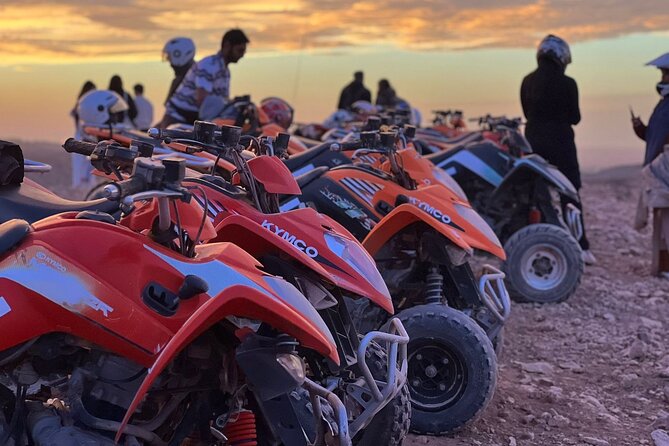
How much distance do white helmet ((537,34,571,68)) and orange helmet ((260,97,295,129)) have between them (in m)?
2.50

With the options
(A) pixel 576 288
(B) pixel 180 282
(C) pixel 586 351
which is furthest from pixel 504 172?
Result: (B) pixel 180 282

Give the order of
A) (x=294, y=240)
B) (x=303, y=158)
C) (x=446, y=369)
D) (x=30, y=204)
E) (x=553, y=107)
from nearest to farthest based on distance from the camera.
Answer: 1. (x=30, y=204)
2. (x=294, y=240)
3. (x=446, y=369)
4. (x=303, y=158)
5. (x=553, y=107)

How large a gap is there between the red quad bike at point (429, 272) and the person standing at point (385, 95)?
12.9 metres

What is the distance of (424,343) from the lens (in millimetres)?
4715

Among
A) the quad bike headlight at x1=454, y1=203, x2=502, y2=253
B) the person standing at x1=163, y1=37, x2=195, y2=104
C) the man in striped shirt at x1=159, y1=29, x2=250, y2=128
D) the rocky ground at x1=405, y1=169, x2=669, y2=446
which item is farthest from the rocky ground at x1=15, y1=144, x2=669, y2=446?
the person standing at x1=163, y1=37, x2=195, y2=104

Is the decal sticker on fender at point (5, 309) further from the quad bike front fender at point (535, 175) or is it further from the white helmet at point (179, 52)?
the white helmet at point (179, 52)

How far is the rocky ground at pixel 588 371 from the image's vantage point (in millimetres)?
5043

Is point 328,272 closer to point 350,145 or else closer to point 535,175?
point 350,145

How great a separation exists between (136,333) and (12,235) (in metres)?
0.47

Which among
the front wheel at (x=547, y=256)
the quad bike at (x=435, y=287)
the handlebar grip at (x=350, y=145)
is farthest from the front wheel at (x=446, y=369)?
the front wheel at (x=547, y=256)

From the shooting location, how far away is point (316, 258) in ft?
12.3

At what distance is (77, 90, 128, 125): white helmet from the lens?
9273mm

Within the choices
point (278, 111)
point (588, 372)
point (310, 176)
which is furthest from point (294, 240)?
point (278, 111)

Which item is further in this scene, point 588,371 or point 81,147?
point 588,371
